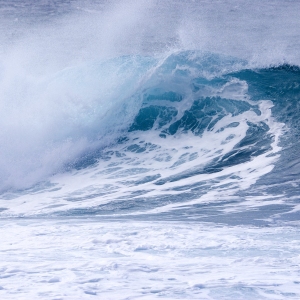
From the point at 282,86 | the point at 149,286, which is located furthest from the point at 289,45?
the point at 149,286

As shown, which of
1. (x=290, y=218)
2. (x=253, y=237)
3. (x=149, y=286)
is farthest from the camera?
(x=290, y=218)

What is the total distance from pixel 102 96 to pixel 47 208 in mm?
5034

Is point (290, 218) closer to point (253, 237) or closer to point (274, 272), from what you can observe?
point (253, 237)

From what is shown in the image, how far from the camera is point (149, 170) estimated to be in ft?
28.8

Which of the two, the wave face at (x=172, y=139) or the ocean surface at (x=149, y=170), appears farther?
the wave face at (x=172, y=139)

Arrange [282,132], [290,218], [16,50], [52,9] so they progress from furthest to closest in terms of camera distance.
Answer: [52,9] < [16,50] < [282,132] < [290,218]

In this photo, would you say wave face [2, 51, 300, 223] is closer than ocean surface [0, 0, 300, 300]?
No

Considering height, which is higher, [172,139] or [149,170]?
[172,139]

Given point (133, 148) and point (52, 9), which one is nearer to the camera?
point (133, 148)

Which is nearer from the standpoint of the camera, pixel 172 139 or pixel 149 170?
pixel 149 170

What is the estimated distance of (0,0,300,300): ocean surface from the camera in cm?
418

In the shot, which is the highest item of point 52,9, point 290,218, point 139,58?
point 52,9

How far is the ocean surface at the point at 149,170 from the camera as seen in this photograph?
165 inches

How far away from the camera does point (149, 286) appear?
3918 mm
